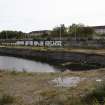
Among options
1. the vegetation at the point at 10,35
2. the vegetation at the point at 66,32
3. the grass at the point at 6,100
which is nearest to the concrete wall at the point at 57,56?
the vegetation at the point at 66,32

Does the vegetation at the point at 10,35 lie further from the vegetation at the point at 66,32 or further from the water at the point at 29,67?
the water at the point at 29,67

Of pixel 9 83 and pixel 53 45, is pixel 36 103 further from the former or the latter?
pixel 53 45

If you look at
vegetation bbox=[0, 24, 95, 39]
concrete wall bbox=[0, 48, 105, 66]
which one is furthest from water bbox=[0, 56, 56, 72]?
vegetation bbox=[0, 24, 95, 39]

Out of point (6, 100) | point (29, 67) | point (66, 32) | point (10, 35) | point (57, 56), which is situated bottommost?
point (29, 67)

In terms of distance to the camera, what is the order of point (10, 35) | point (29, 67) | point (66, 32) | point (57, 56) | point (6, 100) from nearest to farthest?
point (6, 100)
point (29, 67)
point (57, 56)
point (66, 32)
point (10, 35)

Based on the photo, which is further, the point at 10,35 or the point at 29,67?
the point at 10,35

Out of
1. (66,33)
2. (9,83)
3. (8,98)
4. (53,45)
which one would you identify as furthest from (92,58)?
(66,33)

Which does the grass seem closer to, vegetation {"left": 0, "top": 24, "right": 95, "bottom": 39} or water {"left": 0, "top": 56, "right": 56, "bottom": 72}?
water {"left": 0, "top": 56, "right": 56, "bottom": 72}

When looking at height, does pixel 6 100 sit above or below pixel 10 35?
above

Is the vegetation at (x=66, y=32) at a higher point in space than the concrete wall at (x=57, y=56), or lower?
higher

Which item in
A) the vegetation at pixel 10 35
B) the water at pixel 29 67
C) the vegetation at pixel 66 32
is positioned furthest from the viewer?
the vegetation at pixel 10 35

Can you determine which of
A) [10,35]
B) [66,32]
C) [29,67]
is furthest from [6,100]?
[10,35]

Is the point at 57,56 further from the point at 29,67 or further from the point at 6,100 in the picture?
the point at 6,100

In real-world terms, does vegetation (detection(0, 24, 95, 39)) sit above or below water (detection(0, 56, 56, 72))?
above
